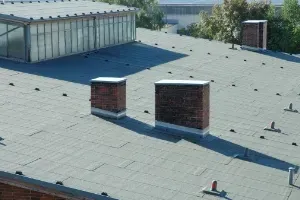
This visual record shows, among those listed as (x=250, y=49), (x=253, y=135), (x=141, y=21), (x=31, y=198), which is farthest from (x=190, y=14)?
(x=31, y=198)

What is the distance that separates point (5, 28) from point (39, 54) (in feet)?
6.43

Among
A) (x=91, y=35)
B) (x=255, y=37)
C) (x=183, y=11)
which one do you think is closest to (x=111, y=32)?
(x=91, y=35)

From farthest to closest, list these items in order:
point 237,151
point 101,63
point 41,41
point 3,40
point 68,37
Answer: point 68,37 < point 101,63 < point 41,41 < point 3,40 < point 237,151

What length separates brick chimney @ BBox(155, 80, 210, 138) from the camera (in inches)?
835

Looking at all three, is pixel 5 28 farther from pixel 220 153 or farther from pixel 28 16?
pixel 220 153

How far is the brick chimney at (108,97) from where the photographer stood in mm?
22359

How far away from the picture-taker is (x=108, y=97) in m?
22.5

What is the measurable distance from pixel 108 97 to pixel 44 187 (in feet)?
23.0

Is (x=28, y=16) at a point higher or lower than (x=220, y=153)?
higher

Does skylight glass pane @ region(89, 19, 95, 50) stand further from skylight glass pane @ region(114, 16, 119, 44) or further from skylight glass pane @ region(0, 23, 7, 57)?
skylight glass pane @ region(0, 23, 7, 57)

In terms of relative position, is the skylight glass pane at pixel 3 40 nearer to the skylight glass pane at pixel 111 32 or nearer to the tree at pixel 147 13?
the skylight glass pane at pixel 111 32

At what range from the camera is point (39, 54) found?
32.1m

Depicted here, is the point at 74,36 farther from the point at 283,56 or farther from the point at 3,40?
the point at 283,56

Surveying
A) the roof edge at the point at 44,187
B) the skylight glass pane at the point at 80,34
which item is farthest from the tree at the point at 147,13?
the roof edge at the point at 44,187
